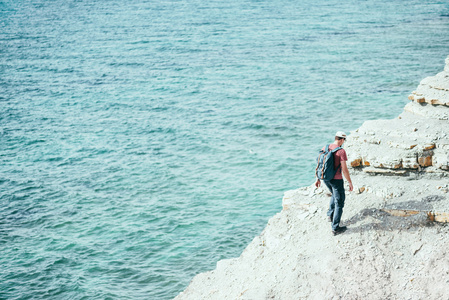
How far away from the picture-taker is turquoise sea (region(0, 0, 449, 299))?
72.1 ft

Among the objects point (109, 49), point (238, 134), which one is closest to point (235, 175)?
point (238, 134)

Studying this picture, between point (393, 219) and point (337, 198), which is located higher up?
point (337, 198)

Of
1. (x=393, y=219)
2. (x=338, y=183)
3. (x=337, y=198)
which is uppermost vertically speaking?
(x=338, y=183)

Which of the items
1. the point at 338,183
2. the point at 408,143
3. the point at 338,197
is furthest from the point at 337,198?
the point at 408,143

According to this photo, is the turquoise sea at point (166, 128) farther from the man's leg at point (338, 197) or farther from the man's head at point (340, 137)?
the man's head at point (340, 137)

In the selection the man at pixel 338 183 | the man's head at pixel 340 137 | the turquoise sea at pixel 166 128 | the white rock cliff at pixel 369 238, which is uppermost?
the man's head at pixel 340 137

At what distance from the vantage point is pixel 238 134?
120 feet

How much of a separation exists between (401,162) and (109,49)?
194 ft

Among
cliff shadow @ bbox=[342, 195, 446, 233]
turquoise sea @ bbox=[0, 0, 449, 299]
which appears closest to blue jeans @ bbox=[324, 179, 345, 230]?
cliff shadow @ bbox=[342, 195, 446, 233]

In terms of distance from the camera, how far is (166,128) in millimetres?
38125

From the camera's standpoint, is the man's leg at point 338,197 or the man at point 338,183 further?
the man's leg at point 338,197

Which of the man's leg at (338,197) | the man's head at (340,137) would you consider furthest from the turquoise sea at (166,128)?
the man's head at (340,137)

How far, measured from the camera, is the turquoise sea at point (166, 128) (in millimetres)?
21969

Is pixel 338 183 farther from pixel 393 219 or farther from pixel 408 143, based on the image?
pixel 408 143
